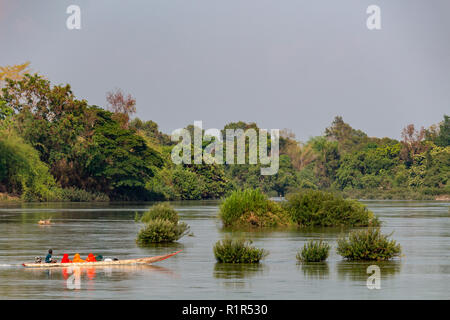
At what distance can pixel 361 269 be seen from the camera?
25.8 m

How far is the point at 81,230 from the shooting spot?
43688 millimetres

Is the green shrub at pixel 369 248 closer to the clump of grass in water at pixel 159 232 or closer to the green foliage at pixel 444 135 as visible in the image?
the clump of grass in water at pixel 159 232

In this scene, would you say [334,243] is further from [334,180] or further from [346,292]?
[334,180]

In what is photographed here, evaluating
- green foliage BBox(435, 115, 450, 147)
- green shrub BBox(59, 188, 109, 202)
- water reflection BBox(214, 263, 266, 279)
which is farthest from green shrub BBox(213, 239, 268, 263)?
green foliage BBox(435, 115, 450, 147)

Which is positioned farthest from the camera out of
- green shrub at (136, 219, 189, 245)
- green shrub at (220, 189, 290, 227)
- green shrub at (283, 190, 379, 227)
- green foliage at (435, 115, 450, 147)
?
green foliage at (435, 115, 450, 147)

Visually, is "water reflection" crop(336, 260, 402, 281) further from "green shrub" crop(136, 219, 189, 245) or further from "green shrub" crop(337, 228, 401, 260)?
"green shrub" crop(136, 219, 189, 245)

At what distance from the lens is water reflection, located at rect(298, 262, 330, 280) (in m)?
24.3

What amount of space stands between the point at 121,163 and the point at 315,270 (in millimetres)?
81340

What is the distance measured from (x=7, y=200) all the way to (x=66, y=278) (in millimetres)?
72005

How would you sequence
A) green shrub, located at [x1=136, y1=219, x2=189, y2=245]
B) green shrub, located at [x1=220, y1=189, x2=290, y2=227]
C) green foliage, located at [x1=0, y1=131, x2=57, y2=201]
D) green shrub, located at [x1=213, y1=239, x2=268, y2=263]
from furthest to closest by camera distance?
green foliage, located at [x1=0, y1=131, x2=57, y2=201] < green shrub, located at [x1=220, y1=189, x2=290, y2=227] < green shrub, located at [x1=136, y1=219, x2=189, y2=245] < green shrub, located at [x1=213, y1=239, x2=268, y2=263]
